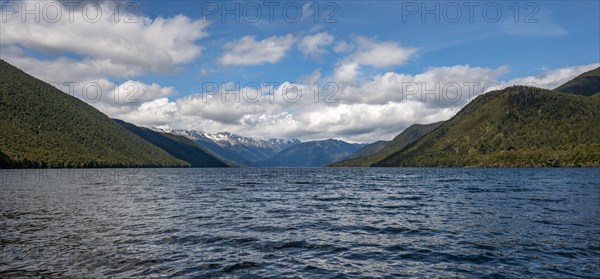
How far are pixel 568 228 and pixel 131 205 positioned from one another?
49.0 meters

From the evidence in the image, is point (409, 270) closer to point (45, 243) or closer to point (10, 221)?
point (45, 243)

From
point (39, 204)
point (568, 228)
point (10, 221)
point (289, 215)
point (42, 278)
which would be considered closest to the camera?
point (42, 278)

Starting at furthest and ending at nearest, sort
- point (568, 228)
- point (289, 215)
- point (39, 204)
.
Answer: point (39, 204), point (289, 215), point (568, 228)

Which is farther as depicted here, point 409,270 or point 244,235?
point 244,235

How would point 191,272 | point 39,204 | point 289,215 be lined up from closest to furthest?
point 191,272 → point 289,215 → point 39,204

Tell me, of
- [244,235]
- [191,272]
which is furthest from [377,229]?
[191,272]

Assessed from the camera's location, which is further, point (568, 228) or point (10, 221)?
point (10, 221)

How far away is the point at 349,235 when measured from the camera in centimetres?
3112

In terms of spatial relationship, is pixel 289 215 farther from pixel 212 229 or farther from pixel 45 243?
pixel 45 243

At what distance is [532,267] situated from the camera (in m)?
21.5

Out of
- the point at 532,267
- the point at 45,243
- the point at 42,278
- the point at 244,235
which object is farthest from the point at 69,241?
the point at 532,267

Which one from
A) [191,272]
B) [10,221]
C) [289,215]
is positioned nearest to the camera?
[191,272]

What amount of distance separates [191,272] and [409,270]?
11599mm

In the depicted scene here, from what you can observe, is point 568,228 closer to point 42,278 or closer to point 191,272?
point 191,272
